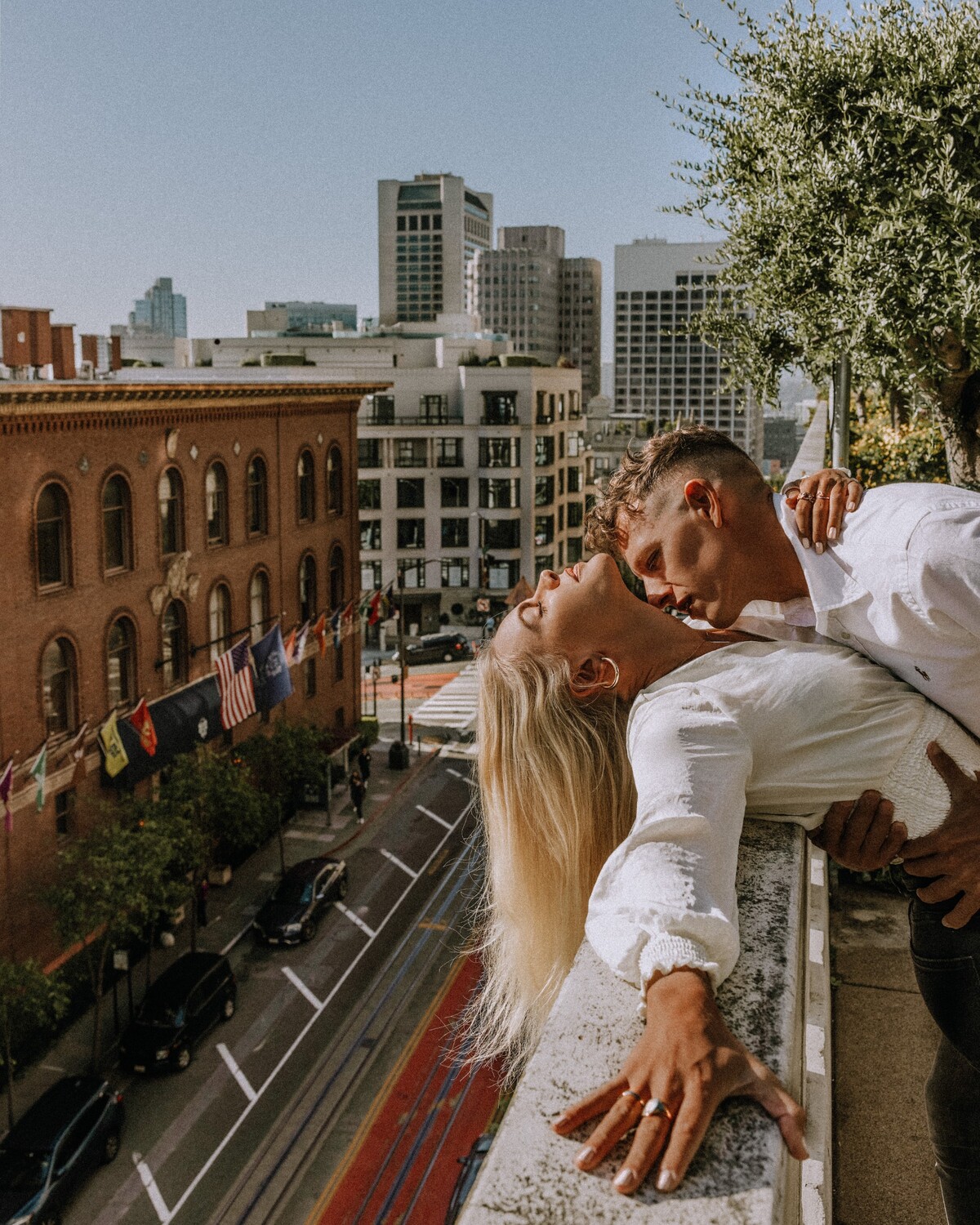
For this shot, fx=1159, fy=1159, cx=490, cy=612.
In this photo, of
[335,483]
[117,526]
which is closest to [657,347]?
[335,483]

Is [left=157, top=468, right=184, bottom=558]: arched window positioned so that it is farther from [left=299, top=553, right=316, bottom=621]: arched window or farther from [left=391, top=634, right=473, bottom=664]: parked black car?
[left=391, top=634, right=473, bottom=664]: parked black car

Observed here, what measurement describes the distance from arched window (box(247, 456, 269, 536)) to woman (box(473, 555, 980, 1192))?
104 feet

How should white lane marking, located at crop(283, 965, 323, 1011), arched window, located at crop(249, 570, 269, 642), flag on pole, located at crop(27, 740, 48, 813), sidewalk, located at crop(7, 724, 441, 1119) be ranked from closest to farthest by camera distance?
flag on pole, located at crop(27, 740, 48, 813) → sidewalk, located at crop(7, 724, 441, 1119) → white lane marking, located at crop(283, 965, 323, 1011) → arched window, located at crop(249, 570, 269, 642)

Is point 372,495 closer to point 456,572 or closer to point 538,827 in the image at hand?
point 456,572

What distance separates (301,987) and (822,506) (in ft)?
81.8

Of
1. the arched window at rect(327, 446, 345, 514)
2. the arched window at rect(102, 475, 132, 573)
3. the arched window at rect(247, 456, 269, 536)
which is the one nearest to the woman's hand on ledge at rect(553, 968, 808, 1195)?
the arched window at rect(102, 475, 132, 573)

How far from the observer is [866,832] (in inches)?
131

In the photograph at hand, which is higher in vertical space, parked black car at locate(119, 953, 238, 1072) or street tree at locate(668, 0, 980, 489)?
street tree at locate(668, 0, 980, 489)

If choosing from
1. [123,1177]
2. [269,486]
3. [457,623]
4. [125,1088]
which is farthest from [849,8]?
[457,623]

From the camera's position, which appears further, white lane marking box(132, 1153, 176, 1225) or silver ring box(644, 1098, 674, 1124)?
white lane marking box(132, 1153, 176, 1225)

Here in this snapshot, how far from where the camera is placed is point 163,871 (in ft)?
84.1

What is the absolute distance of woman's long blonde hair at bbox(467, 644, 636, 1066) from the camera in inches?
137

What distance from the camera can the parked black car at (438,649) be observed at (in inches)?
2589

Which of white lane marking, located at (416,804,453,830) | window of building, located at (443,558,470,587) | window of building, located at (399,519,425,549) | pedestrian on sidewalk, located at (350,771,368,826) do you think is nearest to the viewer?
pedestrian on sidewalk, located at (350,771,368,826)
